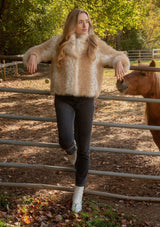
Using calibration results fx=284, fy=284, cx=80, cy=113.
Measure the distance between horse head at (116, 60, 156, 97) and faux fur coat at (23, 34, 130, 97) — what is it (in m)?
1.20

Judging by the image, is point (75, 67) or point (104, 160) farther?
point (104, 160)

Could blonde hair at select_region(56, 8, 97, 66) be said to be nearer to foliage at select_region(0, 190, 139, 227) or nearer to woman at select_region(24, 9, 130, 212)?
woman at select_region(24, 9, 130, 212)

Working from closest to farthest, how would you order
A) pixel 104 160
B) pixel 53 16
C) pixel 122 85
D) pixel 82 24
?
1. pixel 82 24
2. pixel 122 85
3. pixel 104 160
4. pixel 53 16

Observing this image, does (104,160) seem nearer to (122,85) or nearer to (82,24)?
(122,85)

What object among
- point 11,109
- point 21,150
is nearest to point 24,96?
point 11,109

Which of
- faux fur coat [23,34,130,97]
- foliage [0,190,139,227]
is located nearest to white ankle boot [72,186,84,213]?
foliage [0,190,139,227]

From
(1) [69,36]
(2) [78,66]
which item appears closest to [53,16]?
(1) [69,36]

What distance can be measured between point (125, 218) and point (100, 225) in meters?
0.39

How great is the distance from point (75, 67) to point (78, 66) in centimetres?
3

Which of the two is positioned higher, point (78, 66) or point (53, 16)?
point (53, 16)

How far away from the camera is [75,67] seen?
281cm

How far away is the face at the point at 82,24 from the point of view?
9.07 ft

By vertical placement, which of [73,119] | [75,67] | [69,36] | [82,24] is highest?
[82,24]

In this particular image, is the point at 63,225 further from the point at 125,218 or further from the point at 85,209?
the point at 125,218
